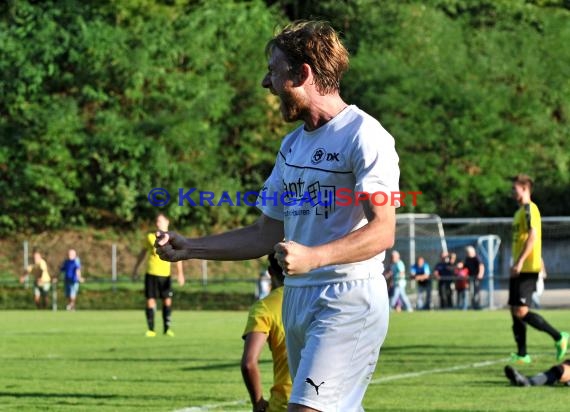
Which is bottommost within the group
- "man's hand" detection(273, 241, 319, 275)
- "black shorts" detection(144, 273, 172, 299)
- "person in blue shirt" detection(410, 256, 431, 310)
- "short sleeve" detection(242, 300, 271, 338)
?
"person in blue shirt" detection(410, 256, 431, 310)

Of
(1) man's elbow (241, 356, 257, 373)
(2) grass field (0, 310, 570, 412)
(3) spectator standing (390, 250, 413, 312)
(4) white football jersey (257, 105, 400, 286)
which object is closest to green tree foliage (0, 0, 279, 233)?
(3) spectator standing (390, 250, 413, 312)

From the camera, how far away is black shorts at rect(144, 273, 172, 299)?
74.0 feet

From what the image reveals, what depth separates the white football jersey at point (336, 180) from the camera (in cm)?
498

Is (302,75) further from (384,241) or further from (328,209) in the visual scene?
(384,241)

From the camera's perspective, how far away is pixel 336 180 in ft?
16.8

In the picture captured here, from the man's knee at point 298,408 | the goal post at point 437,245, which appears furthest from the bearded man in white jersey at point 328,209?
the goal post at point 437,245

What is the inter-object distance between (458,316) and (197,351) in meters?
13.6

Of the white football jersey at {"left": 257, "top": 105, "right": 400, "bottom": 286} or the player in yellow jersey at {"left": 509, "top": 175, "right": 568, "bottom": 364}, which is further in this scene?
the player in yellow jersey at {"left": 509, "top": 175, "right": 568, "bottom": 364}

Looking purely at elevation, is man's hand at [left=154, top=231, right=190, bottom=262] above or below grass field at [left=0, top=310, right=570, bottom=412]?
above

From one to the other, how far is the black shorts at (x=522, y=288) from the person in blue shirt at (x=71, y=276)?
80.0ft

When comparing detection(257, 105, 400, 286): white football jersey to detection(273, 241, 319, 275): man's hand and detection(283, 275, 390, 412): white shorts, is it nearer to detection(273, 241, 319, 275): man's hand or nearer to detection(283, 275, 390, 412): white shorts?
detection(283, 275, 390, 412): white shorts

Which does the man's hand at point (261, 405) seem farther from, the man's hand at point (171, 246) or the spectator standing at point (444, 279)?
the spectator standing at point (444, 279)

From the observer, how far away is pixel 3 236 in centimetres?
4566

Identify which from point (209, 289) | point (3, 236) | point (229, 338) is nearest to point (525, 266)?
point (229, 338)
